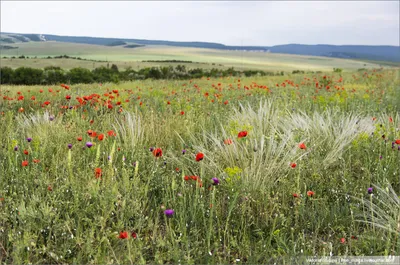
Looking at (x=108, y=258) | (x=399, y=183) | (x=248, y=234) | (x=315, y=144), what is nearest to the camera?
(x=108, y=258)

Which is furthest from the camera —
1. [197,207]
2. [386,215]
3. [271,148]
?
[271,148]

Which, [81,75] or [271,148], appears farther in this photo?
[81,75]

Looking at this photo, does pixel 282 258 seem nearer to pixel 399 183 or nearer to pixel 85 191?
pixel 85 191

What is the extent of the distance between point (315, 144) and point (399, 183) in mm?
792

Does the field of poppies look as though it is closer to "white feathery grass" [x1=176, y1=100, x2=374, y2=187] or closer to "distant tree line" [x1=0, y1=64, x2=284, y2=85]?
"white feathery grass" [x1=176, y1=100, x2=374, y2=187]

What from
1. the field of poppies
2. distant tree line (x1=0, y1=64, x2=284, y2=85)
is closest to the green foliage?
distant tree line (x1=0, y1=64, x2=284, y2=85)

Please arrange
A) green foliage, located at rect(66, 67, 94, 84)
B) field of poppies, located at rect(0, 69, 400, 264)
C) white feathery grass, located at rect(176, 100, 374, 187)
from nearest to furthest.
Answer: field of poppies, located at rect(0, 69, 400, 264), white feathery grass, located at rect(176, 100, 374, 187), green foliage, located at rect(66, 67, 94, 84)

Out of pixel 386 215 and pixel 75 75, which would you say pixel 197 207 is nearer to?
pixel 386 215

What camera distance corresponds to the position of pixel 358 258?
2.13m

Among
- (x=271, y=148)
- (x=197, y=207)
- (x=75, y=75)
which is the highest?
(x=75, y=75)

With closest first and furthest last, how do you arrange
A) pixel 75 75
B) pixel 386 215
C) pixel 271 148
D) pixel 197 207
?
pixel 386 215 → pixel 197 207 → pixel 271 148 → pixel 75 75

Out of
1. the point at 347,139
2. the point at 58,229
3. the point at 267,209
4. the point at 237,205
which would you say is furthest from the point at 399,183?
the point at 58,229

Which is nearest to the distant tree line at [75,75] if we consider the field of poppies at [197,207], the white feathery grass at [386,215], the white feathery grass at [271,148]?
the white feathery grass at [271,148]

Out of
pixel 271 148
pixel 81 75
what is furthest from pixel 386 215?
pixel 81 75
